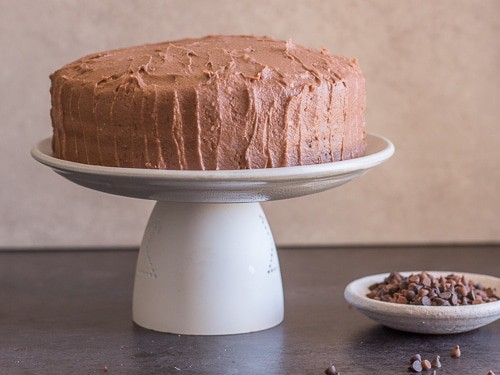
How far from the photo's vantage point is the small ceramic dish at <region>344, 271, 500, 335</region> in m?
1.34

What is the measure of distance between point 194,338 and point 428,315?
32cm

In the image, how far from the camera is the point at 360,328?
146 cm

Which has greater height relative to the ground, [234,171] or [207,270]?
[234,171]

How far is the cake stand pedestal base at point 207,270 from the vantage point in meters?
1.41

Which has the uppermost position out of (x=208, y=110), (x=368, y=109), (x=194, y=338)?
(x=208, y=110)

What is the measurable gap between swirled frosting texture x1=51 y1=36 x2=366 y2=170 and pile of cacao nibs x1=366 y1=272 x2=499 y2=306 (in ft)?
0.66

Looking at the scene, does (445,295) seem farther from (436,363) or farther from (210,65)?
(210,65)

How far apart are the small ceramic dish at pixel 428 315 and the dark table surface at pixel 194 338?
0.02 meters

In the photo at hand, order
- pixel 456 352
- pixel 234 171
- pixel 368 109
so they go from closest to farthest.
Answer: pixel 234 171
pixel 456 352
pixel 368 109

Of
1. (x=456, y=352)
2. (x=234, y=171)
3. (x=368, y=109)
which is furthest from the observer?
(x=368, y=109)

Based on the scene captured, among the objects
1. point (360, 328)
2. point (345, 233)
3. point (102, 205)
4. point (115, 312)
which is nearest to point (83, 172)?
point (115, 312)

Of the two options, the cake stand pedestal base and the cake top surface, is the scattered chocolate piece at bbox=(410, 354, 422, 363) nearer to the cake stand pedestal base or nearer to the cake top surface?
the cake stand pedestal base

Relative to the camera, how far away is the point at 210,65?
51.1 inches

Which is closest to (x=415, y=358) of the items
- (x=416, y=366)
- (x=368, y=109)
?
(x=416, y=366)
